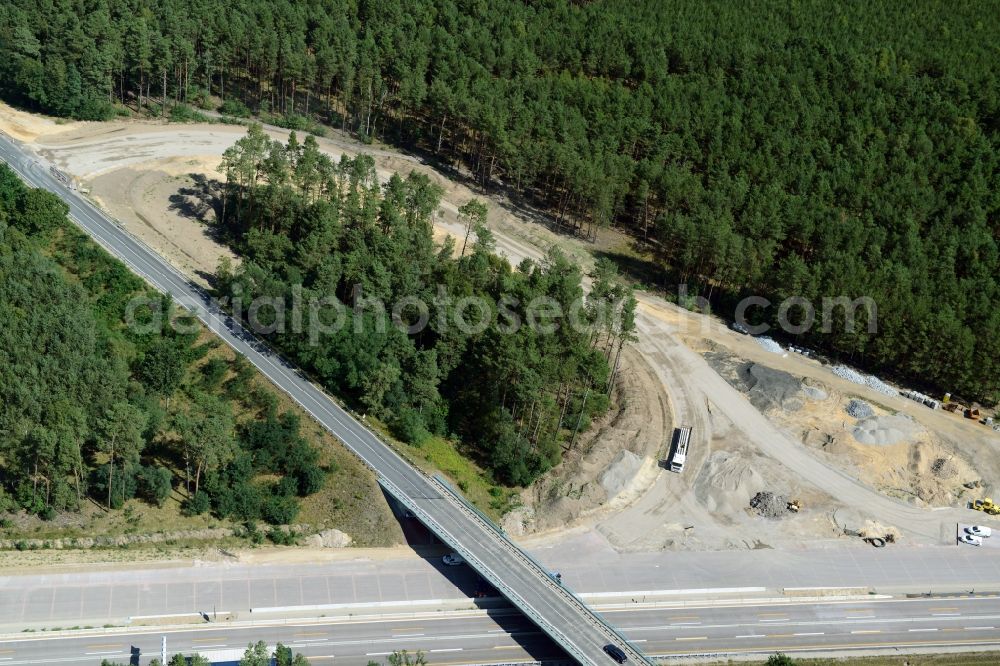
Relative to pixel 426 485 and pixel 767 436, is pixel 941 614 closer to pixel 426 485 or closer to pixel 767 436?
pixel 767 436

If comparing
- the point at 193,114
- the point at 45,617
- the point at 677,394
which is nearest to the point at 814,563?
the point at 677,394

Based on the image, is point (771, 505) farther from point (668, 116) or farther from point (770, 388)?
point (668, 116)

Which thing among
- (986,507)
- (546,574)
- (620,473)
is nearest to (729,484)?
(620,473)

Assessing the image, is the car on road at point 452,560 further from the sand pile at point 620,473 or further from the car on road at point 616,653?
the sand pile at point 620,473

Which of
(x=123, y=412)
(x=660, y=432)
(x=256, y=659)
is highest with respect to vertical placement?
(x=123, y=412)

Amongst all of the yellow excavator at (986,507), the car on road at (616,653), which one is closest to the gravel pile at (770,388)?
the yellow excavator at (986,507)

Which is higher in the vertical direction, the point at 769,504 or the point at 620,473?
the point at 620,473

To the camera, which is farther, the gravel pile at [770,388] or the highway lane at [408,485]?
the gravel pile at [770,388]
